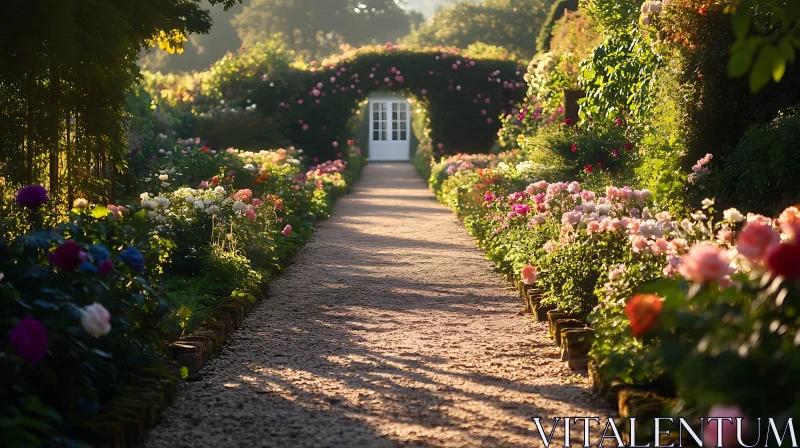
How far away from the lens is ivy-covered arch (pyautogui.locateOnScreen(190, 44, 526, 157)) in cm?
2111

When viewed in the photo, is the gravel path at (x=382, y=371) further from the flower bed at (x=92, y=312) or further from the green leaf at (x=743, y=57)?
the green leaf at (x=743, y=57)

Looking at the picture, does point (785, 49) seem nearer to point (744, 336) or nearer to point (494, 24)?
point (744, 336)

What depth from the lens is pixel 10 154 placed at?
6469mm

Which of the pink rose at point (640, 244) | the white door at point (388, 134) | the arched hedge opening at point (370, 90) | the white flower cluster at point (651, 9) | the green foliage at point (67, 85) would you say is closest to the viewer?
the pink rose at point (640, 244)

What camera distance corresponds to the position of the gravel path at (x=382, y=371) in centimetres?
370

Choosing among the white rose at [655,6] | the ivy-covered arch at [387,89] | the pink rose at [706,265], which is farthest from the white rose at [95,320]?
the ivy-covered arch at [387,89]

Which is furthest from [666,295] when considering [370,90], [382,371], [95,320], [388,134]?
[388,134]

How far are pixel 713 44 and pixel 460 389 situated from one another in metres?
4.54

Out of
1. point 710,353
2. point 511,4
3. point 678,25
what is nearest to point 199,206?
point 678,25

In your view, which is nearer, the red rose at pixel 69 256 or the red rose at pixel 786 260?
the red rose at pixel 786 260

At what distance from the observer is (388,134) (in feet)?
113

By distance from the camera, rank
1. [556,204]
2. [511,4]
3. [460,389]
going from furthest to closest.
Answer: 1. [511,4]
2. [556,204]
3. [460,389]

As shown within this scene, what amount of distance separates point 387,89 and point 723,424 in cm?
2005

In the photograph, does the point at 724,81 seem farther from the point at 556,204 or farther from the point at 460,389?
the point at 460,389
